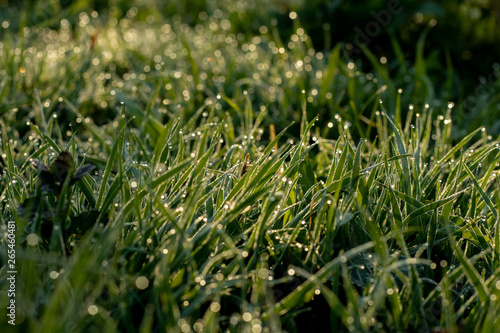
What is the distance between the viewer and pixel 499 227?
121 cm

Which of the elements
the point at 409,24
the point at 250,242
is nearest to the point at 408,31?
the point at 409,24

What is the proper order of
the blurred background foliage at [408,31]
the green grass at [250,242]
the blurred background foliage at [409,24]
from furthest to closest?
the blurred background foliage at [409,24] → the blurred background foliage at [408,31] → the green grass at [250,242]

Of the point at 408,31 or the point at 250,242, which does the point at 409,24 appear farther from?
the point at 250,242

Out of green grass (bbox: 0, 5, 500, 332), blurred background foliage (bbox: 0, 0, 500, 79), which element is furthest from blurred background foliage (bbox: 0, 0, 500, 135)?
green grass (bbox: 0, 5, 500, 332)

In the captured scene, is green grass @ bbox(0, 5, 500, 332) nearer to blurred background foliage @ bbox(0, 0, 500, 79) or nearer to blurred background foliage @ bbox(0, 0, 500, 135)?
blurred background foliage @ bbox(0, 0, 500, 135)

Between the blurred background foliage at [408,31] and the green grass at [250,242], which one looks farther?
the blurred background foliage at [408,31]

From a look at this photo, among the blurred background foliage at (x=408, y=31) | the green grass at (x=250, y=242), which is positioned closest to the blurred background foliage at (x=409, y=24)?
the blurred background foliage at (x=408, y=31)

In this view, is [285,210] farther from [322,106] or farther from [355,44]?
[355,44]

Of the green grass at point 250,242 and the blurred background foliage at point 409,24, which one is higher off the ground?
the blurred background foliage at point 409,24

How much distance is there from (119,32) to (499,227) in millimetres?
3424

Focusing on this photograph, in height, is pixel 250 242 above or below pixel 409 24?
below

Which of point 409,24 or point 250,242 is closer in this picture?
point 250,242

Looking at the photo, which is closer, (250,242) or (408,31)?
(250,242)

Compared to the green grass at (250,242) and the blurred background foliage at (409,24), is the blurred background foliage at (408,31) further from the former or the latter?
the green grass at (250,242)
